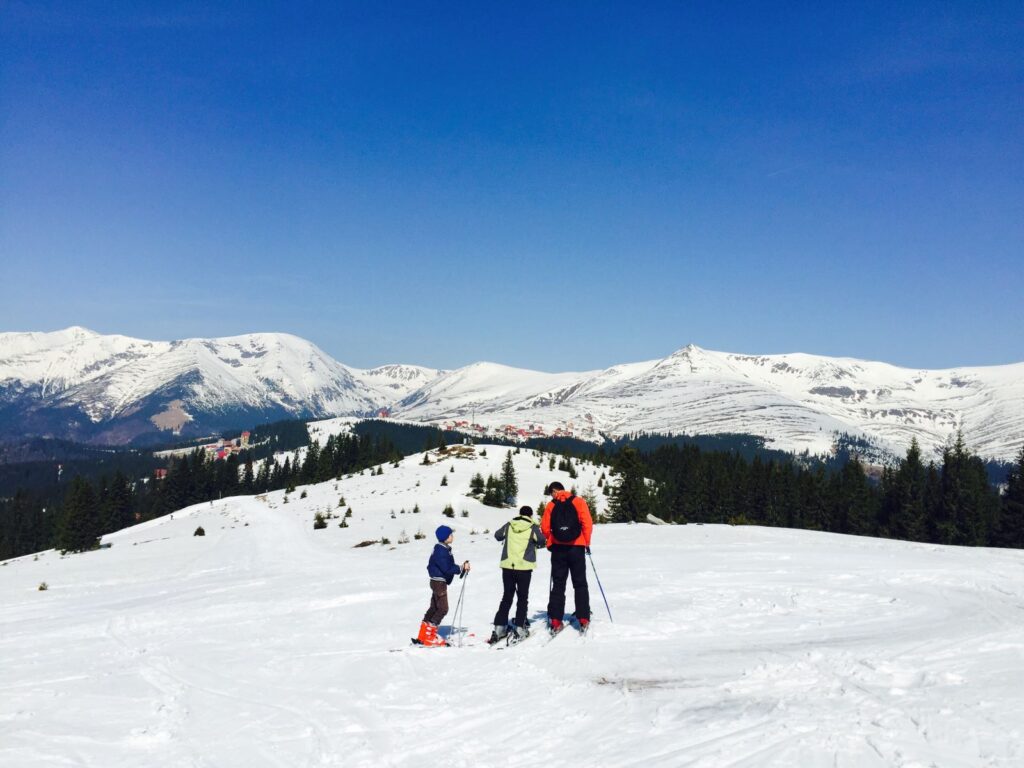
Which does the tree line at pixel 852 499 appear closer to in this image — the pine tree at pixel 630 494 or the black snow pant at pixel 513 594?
the pine tree at pixel 630 494

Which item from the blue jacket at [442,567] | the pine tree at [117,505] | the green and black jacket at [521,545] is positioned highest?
the green and black jacket at [521,545]

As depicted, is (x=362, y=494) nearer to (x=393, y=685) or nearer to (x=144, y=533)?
(x=144, y=533)

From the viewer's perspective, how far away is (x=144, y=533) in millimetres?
53250

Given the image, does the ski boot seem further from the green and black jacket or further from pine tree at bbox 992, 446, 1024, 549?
pine tree at bbox 992, 446, 1024, 549

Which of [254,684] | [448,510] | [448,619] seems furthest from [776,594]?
[448,510]

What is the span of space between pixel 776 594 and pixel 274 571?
17.5 m

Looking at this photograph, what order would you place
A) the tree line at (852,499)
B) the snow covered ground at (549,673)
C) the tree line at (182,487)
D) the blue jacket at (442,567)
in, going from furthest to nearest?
1. the tree line at (182,487)
2. the tree line at (852,499)
3. the blue jacket at (442,567)
4. the snow covered ground at (549,673)

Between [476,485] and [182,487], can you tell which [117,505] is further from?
[476,485]

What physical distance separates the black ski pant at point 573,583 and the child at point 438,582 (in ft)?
5.78

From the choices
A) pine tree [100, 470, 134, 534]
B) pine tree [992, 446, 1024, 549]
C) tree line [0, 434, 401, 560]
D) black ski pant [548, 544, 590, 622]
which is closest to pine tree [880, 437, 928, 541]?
pine tree [992, 446, 1024, 549]

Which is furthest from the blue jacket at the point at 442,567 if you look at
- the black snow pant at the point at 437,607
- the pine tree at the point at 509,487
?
the pine tree at the point at 509,487

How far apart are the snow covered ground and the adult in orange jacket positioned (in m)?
0.57

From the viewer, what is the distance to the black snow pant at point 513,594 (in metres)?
11.2

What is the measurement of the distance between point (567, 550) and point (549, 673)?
283 centimetres
